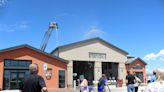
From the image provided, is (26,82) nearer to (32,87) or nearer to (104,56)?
(32,87)

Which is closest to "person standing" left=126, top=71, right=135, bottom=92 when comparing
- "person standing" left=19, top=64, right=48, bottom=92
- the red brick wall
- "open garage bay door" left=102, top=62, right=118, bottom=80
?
"person standing" left=19, top=64, right=48, bottom=92

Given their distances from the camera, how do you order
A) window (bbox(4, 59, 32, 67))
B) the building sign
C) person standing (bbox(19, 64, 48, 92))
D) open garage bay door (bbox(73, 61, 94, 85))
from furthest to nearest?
1. open garage bay door (bbox(73, 61, 94, 85))
2. the building sign
3. window (bbox(4, 59, 32, 67))
4. person standing (bbox(19, 64, 48, 92))

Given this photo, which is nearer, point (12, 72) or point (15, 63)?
point (12, 72)

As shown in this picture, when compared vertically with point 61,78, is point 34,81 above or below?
above

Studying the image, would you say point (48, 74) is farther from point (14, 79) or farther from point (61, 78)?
point (14, 79)

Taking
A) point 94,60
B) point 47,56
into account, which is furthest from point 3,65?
point 94,60

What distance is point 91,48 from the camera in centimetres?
4181

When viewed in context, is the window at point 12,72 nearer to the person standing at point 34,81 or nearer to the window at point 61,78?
the window at point 61,78

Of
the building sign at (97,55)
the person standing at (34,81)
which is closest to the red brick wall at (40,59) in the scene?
the building sign at (97,55)

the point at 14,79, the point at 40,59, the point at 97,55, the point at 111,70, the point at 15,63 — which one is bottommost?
the point at 14,79

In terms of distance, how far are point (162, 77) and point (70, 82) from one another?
33.6 metres

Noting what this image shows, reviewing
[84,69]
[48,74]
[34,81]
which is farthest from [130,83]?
[84,69]

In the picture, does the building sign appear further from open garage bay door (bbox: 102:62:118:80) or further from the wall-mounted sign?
the wall-mounted sign

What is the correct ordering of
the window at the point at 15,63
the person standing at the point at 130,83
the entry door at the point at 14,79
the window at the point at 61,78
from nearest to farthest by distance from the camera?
the person standing at the point at 130,83, the entry door at the point at 14,79, the window at the point at 15,63, the window at the point at 61,78
